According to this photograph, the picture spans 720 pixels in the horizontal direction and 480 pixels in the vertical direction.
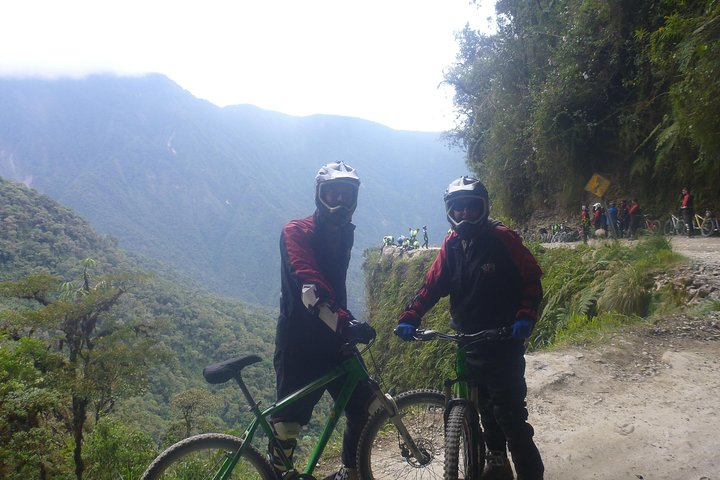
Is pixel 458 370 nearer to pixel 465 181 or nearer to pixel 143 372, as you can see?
pixel 465 181

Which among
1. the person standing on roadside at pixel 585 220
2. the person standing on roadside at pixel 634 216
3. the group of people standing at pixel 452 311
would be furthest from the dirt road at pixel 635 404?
the person standing on roadside at pixel 585 220

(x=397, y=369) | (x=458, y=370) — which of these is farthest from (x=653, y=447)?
(x=397, y=369)

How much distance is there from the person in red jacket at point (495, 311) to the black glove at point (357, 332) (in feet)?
1.13

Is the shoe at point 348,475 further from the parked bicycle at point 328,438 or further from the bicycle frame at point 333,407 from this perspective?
the bicycle frame at point 333,407

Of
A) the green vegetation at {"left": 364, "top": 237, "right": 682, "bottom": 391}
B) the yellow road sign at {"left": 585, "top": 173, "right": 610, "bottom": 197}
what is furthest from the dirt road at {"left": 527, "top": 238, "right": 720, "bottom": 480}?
the yellow road sign at {"left": 585, "top": 173, "right": 610, "bottom": 197}

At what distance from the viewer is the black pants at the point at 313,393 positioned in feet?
9.77

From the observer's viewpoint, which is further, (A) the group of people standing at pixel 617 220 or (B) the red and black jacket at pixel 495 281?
(A) the group of people standing at pixel 617 220

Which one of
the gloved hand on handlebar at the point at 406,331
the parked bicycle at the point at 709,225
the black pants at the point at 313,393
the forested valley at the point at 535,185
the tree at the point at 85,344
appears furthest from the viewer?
the tree at the point at 85,344

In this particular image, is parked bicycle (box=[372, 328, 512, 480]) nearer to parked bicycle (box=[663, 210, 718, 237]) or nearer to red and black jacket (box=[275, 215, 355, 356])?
red and black jacket (box=[275, 215, 355, 356])

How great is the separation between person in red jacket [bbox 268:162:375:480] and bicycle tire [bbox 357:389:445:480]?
0.98 feet

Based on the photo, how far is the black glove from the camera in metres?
2.79

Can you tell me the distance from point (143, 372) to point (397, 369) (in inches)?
752

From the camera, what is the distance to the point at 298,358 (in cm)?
Answer: 304

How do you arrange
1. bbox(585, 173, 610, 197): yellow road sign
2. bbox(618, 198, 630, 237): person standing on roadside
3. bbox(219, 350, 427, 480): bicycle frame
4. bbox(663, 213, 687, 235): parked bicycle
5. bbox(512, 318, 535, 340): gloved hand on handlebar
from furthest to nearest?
bbox(618, 198, 630, 237): person standing on roadside, bbox(663, 213, 687, 235): parked bicycle, bbox(585, 173, 610, 197): yellow road sign, bbox(219, 350, 427, 480): bicycle frame, bbox(512, 318, 535, 340): gloved hand on handlebar
